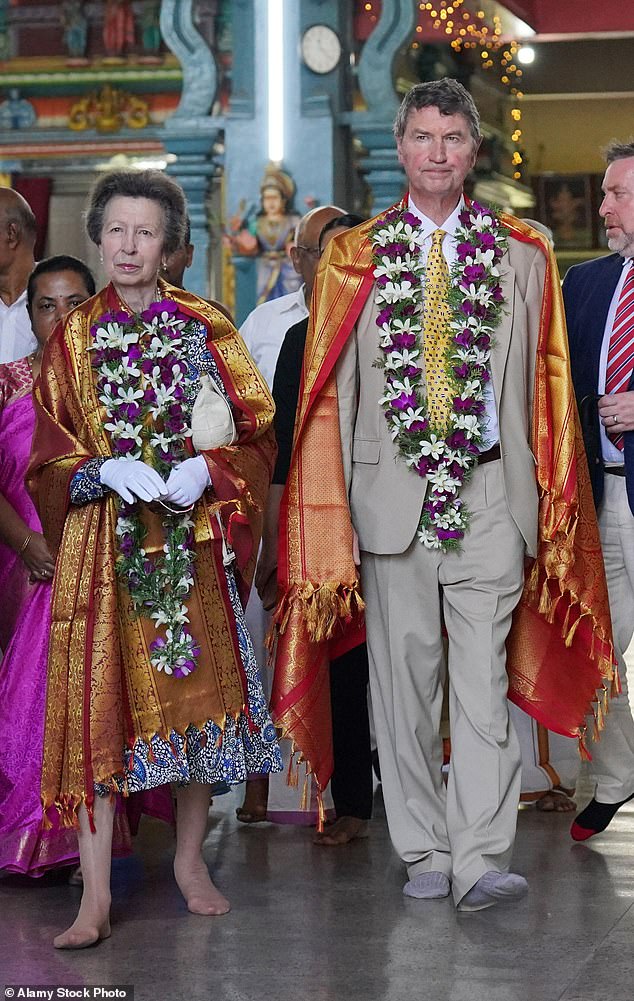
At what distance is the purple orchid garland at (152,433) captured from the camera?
3.51 meters

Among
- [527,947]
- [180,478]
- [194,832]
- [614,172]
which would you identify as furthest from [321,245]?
[527,947]

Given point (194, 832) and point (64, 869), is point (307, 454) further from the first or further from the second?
point (64, 869)

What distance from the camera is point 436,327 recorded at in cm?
377

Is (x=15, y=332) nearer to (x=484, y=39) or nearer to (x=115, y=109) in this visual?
(x=484, y=39)

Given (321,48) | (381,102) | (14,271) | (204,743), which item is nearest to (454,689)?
(204,743)

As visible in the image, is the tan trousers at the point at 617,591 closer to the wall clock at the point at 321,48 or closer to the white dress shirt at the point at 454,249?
the white dress shirt at the point at 454,249

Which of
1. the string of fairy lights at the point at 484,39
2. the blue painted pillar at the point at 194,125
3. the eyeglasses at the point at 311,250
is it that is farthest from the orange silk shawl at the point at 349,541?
the string of fairy lights at the point at 484,39

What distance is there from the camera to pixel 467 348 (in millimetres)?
3711

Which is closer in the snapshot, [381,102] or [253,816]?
[253,816]

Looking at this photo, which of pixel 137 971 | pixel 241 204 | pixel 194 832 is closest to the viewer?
pixel 137 971

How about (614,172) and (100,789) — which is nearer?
(100,789)

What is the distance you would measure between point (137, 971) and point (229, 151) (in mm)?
7618

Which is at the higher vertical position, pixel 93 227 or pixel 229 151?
pixel 229 151

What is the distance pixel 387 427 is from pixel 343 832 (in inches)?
47.7
